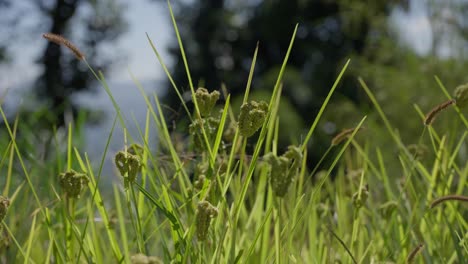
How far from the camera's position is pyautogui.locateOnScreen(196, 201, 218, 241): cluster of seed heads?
13.8 inches

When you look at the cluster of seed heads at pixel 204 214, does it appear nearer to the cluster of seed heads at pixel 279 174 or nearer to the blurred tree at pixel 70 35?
the cluster of seed heads at pixel 279 174

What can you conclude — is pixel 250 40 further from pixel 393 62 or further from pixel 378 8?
pixel 378 8

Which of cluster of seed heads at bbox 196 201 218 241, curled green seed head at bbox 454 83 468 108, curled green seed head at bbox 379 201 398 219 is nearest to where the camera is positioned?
cluster of seed heads at bbox 196 201 218 241

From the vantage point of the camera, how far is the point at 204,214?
355 millimetres

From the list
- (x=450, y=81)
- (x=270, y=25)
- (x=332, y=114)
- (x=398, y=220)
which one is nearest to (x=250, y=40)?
(x=270, y=25)

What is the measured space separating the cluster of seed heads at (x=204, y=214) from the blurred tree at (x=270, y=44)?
29.8 ft

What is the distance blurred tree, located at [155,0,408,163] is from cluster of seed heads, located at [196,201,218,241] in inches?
357

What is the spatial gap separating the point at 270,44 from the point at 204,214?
10.3 meters

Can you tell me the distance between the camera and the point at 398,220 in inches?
26.5

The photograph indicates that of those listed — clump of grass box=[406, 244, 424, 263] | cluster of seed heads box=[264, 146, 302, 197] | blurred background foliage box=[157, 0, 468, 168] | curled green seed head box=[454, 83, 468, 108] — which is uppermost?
curled green seed head box=[454, 83, 468, 108]

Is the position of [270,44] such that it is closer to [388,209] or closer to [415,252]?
[388,209]

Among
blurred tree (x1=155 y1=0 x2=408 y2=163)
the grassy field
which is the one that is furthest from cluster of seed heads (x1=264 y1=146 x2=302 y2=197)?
blurred tree (x1=155 y1=0 x2=408 y2=163)

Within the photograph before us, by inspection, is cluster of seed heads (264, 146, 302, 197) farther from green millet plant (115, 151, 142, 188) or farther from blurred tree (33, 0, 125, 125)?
blurred tree (33, 0, 125, 125)

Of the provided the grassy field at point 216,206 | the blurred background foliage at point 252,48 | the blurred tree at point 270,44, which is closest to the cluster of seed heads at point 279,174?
the grassy field at point 216,206
